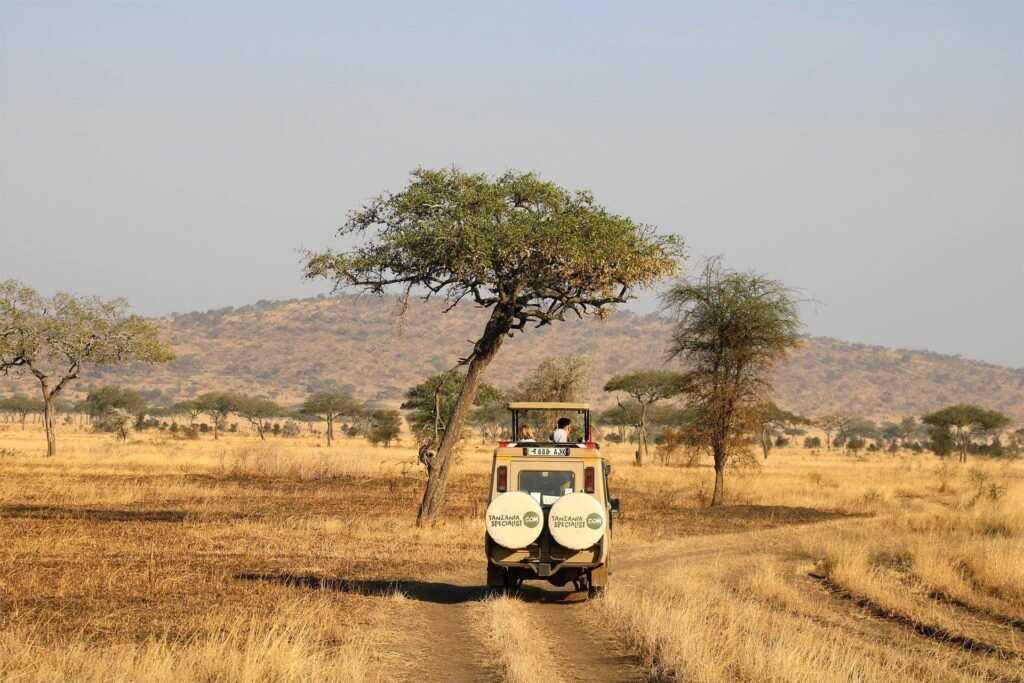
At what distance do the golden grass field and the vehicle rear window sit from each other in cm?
161

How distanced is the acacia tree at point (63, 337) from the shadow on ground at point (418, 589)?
36889 millimetres

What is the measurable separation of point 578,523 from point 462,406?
1159 cm

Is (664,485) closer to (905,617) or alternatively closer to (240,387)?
(905,617)

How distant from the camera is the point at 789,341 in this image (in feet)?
116

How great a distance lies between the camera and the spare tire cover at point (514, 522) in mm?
14938

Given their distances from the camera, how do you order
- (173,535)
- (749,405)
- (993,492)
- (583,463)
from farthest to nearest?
(749,405) < (993,492) < (173,535) < (583,463)

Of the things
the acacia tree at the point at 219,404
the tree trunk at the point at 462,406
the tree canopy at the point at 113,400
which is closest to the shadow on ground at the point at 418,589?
the tree trunk at the point at 462,406

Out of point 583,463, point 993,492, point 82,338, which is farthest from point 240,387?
point 583,463

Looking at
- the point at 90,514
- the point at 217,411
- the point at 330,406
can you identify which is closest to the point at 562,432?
the point at 90,514

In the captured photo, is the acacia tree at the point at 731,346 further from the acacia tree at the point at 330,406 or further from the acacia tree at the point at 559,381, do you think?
the acacia tree at the point at 330,406

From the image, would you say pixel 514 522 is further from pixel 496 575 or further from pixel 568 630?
pixel 568 630

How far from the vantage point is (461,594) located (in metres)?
16.7

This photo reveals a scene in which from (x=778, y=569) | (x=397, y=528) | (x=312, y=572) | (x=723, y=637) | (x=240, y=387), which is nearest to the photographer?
(x=723, y=637)

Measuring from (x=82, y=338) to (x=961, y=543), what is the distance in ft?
138
